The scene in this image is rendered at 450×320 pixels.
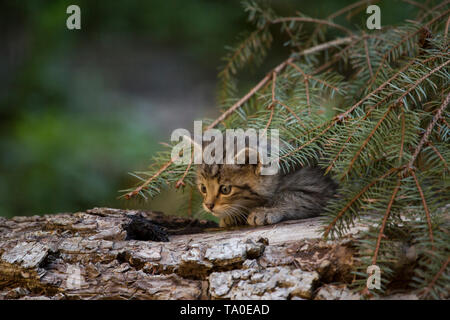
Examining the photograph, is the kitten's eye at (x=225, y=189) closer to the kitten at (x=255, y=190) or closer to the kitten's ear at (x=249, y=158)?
Result: the kitten at (x=255, y=190)

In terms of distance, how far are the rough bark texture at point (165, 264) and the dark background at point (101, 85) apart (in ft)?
2.01

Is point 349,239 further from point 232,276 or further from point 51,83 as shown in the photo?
point 51,83

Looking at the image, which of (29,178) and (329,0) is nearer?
(29,178)

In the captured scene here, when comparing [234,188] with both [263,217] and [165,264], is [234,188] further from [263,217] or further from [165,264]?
[165,264]

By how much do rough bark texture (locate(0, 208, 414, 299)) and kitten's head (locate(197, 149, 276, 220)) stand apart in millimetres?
531

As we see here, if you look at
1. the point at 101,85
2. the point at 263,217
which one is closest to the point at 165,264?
the point at 263,217

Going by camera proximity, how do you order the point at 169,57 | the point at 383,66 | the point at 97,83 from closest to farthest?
the point at 383,66
the point at 97,83
the point at 169,57

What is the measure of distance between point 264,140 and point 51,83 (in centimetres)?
337

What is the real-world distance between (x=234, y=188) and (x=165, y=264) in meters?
0.93

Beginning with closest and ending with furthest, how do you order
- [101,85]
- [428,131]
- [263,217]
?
[428,131], [263,217], [101,85]

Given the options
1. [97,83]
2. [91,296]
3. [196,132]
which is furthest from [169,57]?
[91,296]

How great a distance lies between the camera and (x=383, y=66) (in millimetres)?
2549

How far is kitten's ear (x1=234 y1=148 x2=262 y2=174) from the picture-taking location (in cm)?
262

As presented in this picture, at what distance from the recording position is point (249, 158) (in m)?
2.69
